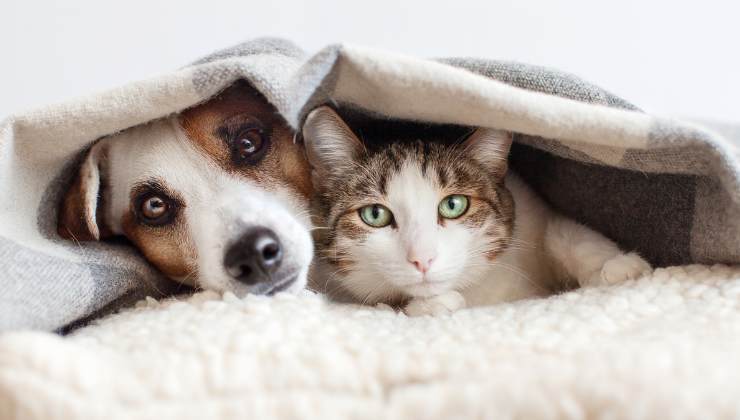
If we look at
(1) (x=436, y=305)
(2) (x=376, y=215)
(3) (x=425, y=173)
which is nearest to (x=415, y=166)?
(3) (x=425, y=173)

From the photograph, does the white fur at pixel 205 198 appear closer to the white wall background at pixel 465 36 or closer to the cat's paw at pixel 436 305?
the cat's paw at pixel 436 305

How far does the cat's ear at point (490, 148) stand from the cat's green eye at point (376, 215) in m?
0.23

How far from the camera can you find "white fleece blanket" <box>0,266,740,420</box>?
0.59 m

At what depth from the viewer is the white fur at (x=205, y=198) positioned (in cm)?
103

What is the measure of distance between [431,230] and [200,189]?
44cm

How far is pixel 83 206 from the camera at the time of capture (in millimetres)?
1117

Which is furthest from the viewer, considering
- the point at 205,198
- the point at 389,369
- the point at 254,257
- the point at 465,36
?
the point at 465,36

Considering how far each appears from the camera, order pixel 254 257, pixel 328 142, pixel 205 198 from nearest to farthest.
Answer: pixel 254 257
pixel 205 198
pixel 328 142

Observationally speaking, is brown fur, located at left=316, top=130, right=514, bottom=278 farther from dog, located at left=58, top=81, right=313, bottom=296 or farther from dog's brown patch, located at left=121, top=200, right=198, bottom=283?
dog's brown patch, located at left=121, top=200, right=198, bottom=283

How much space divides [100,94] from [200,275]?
36cm

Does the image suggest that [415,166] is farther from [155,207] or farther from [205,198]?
[155,207]

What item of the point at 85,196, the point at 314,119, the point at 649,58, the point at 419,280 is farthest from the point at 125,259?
the point at 649,58

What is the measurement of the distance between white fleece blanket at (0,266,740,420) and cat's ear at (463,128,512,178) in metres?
0.47

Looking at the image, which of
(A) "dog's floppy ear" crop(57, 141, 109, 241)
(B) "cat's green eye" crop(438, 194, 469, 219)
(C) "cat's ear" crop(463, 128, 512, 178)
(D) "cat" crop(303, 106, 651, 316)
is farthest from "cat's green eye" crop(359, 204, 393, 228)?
(A) "dog's floppy ear" crop(57, 141, 109, 241)
